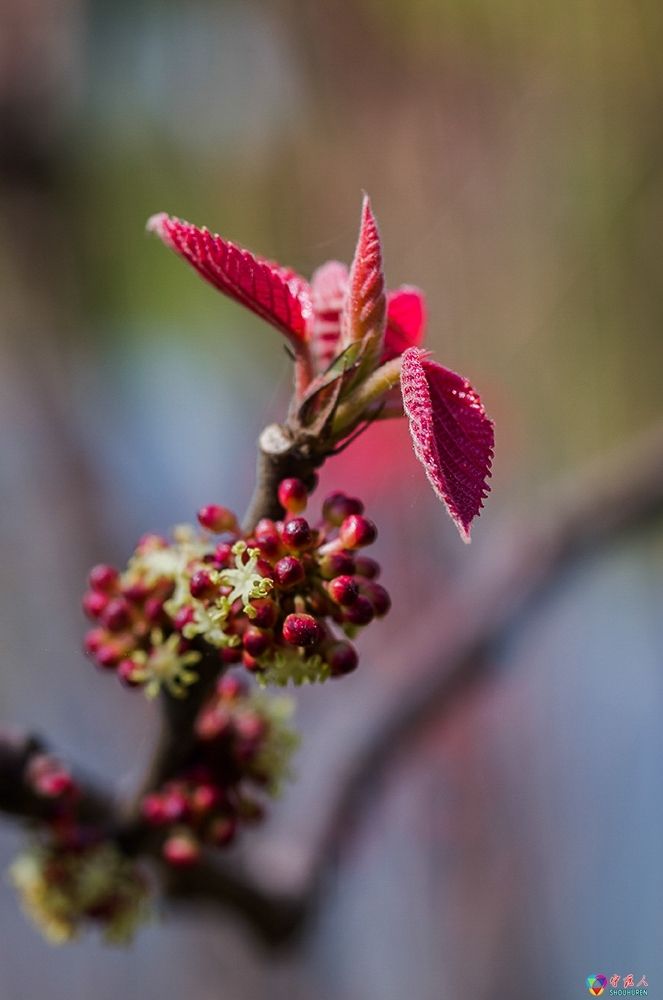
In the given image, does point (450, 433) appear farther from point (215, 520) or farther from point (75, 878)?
point (75, 878)

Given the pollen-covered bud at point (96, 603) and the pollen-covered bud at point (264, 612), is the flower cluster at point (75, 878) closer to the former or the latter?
the pollen-covered bud at point (96, 603)

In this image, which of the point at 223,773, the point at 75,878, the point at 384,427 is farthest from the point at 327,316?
the point at 384,427

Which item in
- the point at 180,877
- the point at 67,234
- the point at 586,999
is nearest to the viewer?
the point at 180,877

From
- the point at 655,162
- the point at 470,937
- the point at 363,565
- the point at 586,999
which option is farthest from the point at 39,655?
the point at 655,162

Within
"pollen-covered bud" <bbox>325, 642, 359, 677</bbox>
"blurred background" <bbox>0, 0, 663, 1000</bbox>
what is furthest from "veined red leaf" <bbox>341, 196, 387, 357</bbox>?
"blurred background" <bbox>0, 0, 663, 1000</bbox>

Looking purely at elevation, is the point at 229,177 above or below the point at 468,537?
above

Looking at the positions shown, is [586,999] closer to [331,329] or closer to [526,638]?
[526,638]

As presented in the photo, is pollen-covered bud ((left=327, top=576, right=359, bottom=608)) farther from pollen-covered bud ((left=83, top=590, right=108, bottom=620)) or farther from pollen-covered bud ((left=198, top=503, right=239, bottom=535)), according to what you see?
pollen-covered bud ((left=83, top=590, right=108, bottom=620))
